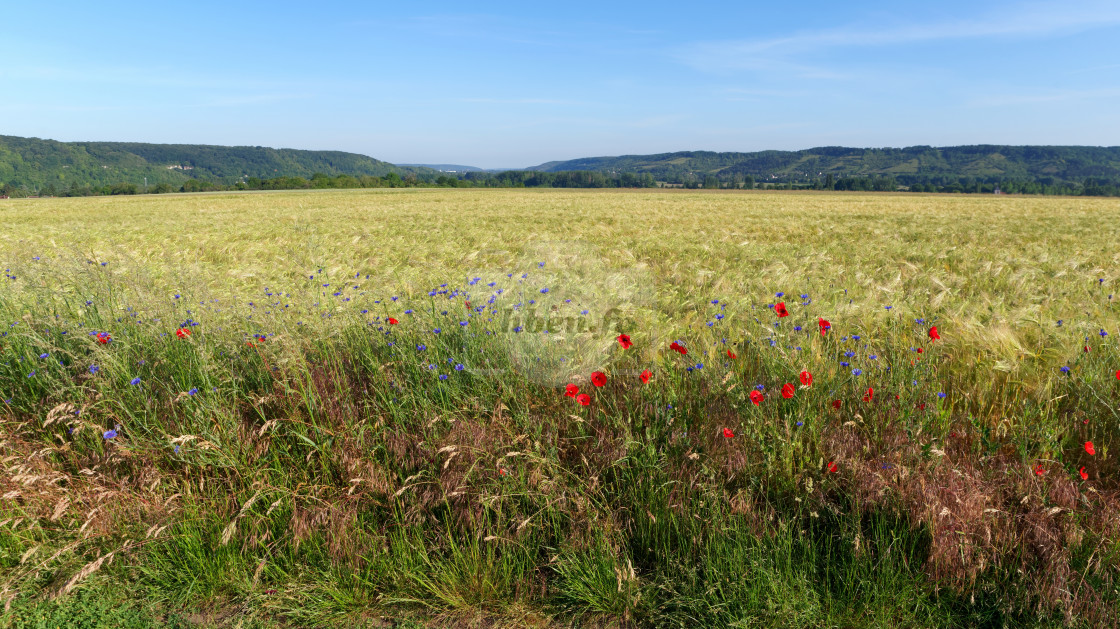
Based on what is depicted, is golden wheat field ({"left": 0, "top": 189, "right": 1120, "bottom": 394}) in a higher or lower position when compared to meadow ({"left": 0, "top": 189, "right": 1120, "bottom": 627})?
higher

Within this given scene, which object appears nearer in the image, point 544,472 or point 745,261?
point 544,472

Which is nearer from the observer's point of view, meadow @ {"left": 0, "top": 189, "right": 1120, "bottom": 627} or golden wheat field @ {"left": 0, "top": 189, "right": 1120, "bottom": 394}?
meadow @ {"left": 0, "top": 189, "right": 1120, "bottom": 627}

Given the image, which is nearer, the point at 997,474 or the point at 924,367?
the point at 997,474

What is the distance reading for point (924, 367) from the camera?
3.12 metres

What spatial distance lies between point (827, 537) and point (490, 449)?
4.85 feet

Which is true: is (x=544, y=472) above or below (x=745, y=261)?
below

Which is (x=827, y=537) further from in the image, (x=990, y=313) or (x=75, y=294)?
(x=75, y=294)

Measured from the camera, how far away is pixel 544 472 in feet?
8.25

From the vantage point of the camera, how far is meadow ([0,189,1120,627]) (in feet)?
6.79

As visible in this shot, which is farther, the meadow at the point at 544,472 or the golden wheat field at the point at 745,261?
the golden wheat field at the point at 745,261

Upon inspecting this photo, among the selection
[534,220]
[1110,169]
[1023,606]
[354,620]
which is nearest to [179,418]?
[354,620]

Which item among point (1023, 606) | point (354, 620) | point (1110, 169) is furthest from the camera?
point (1110, 169)

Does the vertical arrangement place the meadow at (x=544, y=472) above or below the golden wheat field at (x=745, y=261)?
below

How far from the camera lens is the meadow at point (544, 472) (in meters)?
2.07
